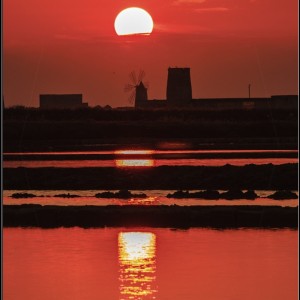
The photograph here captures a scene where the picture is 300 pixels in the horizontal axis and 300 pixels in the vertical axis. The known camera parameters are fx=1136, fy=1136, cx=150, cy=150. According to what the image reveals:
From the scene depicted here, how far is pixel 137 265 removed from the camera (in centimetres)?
1734

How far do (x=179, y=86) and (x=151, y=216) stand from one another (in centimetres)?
11415

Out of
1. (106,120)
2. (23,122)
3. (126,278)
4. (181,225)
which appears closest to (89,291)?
(126,278)

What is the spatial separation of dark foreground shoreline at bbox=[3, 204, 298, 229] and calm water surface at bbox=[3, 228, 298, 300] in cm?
97

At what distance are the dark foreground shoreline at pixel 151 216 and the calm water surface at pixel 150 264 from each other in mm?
974

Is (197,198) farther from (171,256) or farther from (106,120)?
(106,120)

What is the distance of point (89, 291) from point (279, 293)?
2.54 metres

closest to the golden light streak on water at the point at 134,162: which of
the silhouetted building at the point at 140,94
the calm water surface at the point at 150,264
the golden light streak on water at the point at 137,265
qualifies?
the calm water surface at the point at 150,264

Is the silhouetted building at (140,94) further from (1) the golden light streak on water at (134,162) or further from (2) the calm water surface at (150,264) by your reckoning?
(2) the calm water surface at (150,264)

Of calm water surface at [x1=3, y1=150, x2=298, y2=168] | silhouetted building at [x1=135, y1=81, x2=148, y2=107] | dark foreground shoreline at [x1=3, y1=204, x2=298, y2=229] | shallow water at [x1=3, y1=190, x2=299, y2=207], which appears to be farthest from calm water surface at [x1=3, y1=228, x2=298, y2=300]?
silhouetted building at [x1=135, y1=81, x2=148, y2=107]

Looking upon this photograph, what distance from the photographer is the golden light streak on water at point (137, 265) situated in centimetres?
1497

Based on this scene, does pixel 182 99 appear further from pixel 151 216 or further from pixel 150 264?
pixel 150 264

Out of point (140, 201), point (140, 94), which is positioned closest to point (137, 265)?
point (140, 201)

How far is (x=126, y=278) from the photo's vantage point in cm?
1603

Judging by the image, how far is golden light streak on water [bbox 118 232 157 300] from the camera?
49.1 ft
